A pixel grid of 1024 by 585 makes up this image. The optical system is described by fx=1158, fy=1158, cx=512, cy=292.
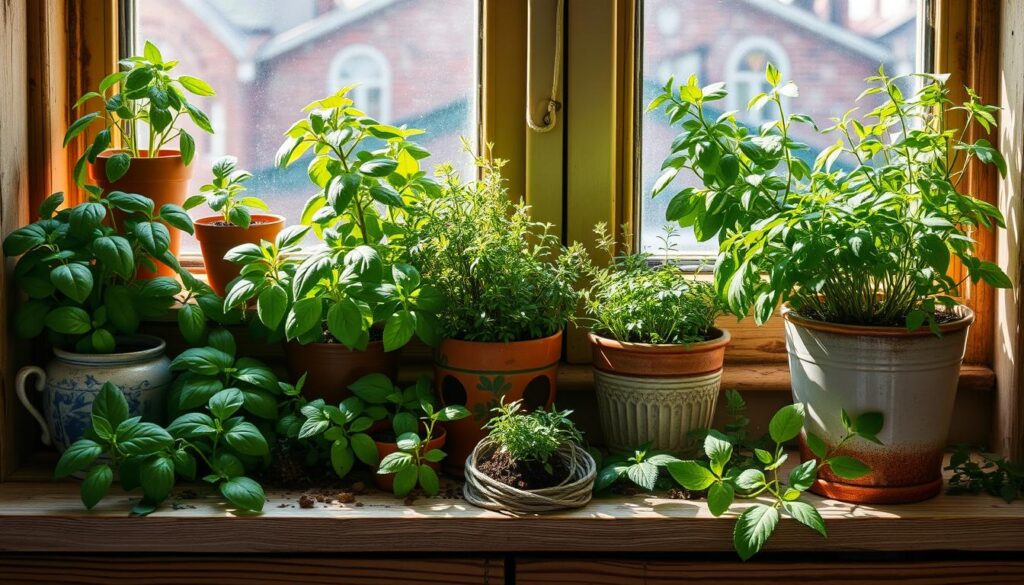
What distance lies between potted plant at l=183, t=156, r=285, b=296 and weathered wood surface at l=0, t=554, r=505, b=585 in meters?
0.53

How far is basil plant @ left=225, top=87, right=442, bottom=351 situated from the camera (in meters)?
1.89

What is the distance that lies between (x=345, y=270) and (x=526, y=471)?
0.44 metres

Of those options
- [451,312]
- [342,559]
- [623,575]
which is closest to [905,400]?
[623,575]

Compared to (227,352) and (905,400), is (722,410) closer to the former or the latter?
(905,400)

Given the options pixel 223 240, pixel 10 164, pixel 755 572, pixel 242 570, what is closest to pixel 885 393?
pixel 755 572

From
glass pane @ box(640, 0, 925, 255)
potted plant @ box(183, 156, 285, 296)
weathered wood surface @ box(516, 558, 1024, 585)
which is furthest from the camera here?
glass pane @ box(640, 0, 925, 255)

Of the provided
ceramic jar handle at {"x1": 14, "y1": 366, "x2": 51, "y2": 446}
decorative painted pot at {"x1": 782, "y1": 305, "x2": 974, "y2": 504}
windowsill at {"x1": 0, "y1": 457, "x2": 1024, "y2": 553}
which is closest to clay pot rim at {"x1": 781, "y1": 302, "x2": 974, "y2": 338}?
decorative painted pot at {"x1": 782, "y1": 305, "x2": 974, "y2": 504}

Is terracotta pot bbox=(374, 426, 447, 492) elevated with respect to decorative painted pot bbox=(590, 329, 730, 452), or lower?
lower

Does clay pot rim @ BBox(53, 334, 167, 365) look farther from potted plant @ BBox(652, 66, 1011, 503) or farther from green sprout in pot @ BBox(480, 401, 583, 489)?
potted plant @ BBox(652, 66, 1011, 503)

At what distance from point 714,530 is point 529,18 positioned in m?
0.98

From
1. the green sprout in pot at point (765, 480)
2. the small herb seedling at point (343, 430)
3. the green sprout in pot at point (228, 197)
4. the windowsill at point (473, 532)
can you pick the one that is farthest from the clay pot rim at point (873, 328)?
the green sprout in pot at point (228, 197)

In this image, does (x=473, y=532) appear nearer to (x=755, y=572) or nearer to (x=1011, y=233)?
(x=755, y=572)

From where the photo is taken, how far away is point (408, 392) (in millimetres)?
1992

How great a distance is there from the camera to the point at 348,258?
6.16 ft
